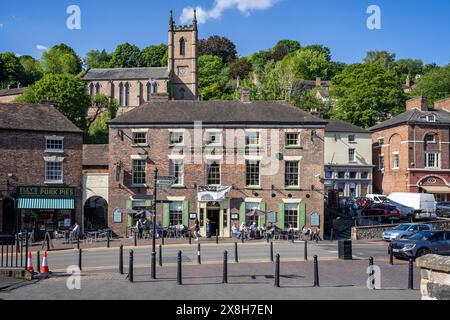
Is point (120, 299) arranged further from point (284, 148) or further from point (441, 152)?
point (441, 152)

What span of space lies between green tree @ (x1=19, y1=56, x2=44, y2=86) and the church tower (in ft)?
116

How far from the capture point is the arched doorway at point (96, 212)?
3934cm

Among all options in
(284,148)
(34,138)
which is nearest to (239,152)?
(284,148)

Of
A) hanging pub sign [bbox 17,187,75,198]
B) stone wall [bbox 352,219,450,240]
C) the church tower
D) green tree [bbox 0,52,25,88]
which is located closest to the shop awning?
stone wall [bbox 352,219,450,240]

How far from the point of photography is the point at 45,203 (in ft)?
116

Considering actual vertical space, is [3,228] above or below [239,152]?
below

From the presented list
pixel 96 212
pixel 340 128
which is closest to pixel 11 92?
pixel 96 212

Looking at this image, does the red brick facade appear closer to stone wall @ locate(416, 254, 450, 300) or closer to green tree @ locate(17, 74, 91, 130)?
green tree @ locate(17, 74, 91, 130)

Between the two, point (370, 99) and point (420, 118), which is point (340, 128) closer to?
point (420, 118)

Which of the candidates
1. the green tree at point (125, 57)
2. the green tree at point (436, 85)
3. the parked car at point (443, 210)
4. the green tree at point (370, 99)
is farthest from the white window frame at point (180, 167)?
the green tree at point (125, 57)

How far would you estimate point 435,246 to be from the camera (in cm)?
2305

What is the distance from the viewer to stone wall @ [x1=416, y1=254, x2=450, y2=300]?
26.8 feet
